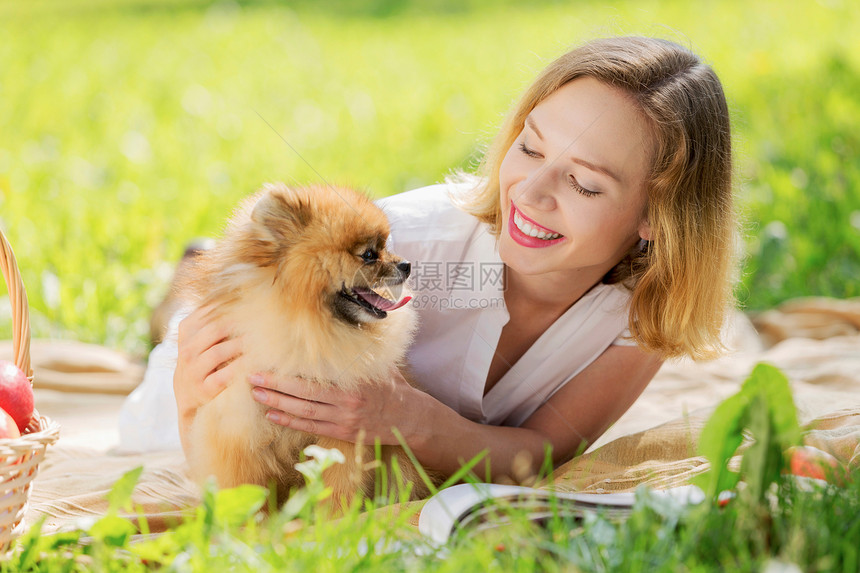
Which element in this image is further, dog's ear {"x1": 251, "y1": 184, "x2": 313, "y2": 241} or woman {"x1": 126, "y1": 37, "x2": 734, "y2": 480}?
woman {"x1": 126, "y1": 37, "x2": 734, "y2": 480}

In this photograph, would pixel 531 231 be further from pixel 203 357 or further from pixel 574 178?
pixel 203 357

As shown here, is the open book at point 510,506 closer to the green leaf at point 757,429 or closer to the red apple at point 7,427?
the green leaf at point 757,429

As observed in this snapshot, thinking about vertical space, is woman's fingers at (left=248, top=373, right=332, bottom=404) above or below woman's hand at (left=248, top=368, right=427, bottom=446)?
above

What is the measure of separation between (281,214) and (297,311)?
0.82 ft

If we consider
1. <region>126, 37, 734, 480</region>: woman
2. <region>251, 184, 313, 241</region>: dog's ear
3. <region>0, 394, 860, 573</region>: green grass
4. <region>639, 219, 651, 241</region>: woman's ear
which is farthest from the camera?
<region>639, 219, 651, 241</region>: woman's ear

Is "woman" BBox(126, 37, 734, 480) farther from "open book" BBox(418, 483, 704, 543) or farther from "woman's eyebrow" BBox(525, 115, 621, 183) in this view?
"open book" BBox(418, 483, 704, 543)

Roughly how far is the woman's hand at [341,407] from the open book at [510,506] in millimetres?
319

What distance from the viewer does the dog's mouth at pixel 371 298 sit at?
6.72 ft

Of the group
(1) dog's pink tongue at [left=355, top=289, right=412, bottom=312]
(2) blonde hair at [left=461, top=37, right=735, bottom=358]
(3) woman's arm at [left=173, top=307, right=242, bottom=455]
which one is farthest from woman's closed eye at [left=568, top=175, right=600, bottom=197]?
(3) woman's arm at [left=173, top=307, right=242, bottom=455]

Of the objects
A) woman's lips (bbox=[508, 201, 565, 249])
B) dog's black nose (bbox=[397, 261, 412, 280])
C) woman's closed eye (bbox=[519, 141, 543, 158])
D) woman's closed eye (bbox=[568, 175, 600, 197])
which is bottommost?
dog's black nose (bbox=[397, 261, 412, 280])

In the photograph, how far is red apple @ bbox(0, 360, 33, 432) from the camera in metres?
2.07

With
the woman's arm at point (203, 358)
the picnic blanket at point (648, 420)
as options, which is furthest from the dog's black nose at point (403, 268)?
the picnic blanket at point (648, 420)

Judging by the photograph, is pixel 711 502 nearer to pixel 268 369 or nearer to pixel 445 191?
pixel 268 369

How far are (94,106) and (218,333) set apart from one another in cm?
562
